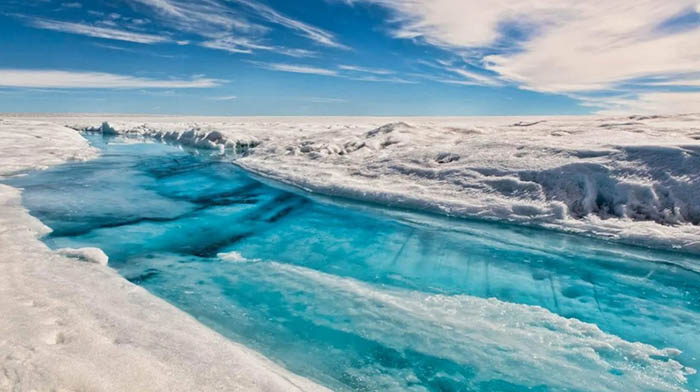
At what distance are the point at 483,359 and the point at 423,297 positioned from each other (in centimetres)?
131

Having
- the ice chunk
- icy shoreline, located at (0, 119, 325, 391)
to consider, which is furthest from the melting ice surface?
icy shoreline, located at (0, 119, 325, 391)

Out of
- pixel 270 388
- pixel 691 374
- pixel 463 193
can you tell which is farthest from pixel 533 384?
pixel 463 193

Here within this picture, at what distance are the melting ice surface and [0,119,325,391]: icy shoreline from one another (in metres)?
0.46

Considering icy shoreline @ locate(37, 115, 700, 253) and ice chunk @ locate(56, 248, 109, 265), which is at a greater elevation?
icy shoreline @ locate(37, 115, 700, 253)

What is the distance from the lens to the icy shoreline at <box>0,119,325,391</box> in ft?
8.77

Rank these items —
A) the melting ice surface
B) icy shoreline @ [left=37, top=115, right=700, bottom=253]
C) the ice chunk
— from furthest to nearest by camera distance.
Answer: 1. icy shoreline @ [left=37, top=115, right=700, bottom=253]
2. the ice chunk
3. the melting ice surface

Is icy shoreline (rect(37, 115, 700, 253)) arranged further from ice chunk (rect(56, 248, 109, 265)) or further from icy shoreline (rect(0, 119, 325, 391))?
icy shoreline (rect(0, 119, 325, 391))

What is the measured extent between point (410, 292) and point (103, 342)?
126 inches

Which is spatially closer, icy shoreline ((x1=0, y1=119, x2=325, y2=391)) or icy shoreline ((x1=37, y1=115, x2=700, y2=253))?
icy shoreline ((x1=0, y1=119, x2=325, y2=391))

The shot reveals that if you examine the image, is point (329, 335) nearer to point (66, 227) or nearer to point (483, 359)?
point (483, 359)

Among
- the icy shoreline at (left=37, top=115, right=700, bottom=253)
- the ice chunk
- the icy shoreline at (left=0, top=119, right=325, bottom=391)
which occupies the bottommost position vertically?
the ice chunk

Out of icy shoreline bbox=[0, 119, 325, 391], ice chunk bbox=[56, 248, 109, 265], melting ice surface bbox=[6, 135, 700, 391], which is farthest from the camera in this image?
ice chunk bbox=[56, 248, 109, 265]

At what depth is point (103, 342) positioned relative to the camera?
3.17 meters

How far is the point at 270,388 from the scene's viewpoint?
280 centimetres
